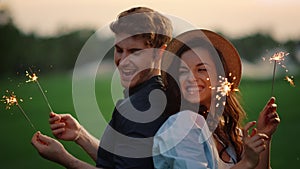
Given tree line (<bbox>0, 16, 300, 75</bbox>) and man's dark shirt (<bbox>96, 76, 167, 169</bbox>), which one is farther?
tree line (<bbox>0, 16, 300, 75</bbox>)

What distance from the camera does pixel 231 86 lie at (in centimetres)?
351

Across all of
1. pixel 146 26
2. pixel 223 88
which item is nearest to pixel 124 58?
pixel 146 26

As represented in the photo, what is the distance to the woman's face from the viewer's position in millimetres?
3381

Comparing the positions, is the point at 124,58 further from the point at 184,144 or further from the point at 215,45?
the point at 184,144

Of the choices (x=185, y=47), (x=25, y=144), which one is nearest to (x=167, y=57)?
(x=185, y=47)

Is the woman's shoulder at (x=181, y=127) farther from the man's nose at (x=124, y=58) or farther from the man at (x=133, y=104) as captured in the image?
the man's nose at (x=124, y=58)

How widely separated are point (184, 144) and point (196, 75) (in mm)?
289

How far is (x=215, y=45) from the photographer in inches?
137

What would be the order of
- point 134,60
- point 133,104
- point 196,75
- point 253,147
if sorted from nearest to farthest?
point 253,147, point 196,75, point 133,104, point 134,60

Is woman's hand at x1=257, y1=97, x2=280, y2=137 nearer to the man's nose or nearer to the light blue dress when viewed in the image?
the light blue dress

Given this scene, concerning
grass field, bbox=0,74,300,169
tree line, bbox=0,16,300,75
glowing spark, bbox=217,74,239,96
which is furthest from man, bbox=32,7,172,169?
tree line, bbox=0,16,300,75

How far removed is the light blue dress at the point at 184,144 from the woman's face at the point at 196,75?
0.32ft

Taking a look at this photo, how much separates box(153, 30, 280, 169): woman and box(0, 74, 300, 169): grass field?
1.85 metres

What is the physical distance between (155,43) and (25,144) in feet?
20.6
